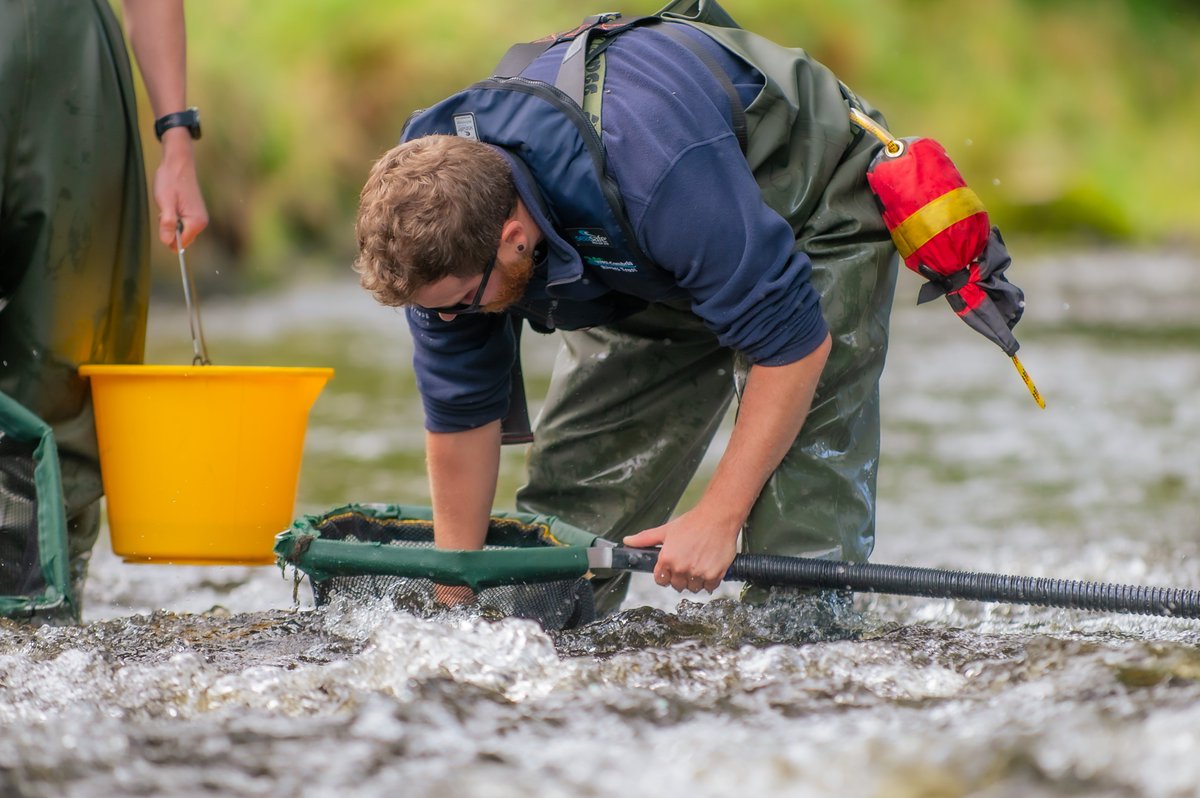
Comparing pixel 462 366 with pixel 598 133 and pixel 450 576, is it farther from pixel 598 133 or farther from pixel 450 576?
pixel 598 133

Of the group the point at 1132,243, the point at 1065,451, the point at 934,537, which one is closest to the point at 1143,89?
the point at 1132,243

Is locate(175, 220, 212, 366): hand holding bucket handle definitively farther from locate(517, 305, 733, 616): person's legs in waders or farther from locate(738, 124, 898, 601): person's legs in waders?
locate(738, 124, 898, 601): person's legs in waders

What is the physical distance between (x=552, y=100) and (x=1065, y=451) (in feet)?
12.9

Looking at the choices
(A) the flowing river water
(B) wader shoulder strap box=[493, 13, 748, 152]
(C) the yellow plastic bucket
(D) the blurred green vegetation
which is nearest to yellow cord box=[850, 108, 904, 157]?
(B) wader shoulder strap box=[493, 13, 748, 152]

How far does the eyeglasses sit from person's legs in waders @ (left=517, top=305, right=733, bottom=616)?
1.72ft

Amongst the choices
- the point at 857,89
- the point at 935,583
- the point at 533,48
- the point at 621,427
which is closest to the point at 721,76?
the point at 533,48

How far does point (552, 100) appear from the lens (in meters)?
2.14

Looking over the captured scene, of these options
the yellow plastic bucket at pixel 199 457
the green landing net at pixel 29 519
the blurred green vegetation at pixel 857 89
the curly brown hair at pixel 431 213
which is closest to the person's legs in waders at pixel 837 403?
the curly brown hair at pixel 431 213

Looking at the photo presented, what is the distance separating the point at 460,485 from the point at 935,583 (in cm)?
88

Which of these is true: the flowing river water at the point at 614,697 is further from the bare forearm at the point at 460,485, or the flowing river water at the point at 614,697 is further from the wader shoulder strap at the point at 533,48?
the wader shoulder strap at the point at 533,48

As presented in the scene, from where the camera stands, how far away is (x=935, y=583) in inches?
91.4

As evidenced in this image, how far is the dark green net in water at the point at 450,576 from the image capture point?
221 centimetres

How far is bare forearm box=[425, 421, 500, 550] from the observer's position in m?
2.56

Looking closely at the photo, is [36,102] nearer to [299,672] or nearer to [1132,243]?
[299,672]
